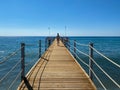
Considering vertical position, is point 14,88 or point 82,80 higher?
point 82,80

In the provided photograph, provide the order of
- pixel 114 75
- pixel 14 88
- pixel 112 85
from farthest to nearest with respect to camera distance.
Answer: pixel 114 75 < pixel 112 85 < pixel 14 88

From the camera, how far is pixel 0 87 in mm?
12094

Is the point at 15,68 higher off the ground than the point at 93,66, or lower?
lower

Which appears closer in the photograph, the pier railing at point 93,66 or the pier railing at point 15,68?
the pier railing at point 93,66

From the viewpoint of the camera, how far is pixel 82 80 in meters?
6.75

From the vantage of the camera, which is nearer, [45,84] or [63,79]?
[45,84]

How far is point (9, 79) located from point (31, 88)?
8.82m

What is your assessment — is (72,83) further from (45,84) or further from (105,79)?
Answer: (105,79)

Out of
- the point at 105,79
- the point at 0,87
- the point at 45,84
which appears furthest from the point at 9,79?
the point at 45,84

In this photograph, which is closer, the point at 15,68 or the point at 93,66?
the point at 15,68

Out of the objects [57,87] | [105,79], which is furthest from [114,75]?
[57,87]

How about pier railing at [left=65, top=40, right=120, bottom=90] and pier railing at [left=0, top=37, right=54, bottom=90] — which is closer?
pier railing at [left=65, top=40, right=120, bottom=90]

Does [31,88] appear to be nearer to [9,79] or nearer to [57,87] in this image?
[57,87]

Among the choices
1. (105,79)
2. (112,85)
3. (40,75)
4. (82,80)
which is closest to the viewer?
(82,80)
